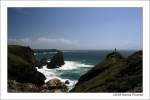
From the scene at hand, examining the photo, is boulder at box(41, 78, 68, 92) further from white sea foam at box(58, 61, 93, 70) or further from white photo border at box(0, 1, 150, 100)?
white sea foam at box(58, 61, 93, 70)

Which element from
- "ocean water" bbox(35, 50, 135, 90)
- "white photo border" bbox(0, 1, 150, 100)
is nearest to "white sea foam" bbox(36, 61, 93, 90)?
"ocean water" bbox(35, 50, 135, 90)

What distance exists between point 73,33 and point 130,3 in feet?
2.61

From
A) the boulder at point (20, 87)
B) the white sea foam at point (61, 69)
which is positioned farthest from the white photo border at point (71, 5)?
the white sea foam at point (61, 69)

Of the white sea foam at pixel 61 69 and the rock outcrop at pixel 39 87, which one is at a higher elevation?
the white sea foam at pixel 61 69

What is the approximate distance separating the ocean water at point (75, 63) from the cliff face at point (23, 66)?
0.30ft

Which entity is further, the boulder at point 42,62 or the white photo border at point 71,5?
the boulder at point 42,62

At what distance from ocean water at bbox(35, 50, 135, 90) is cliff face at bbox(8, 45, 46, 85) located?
0.30 feet

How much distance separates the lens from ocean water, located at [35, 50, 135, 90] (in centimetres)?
655

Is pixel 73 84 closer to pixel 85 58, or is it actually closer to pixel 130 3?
pixel 85 58

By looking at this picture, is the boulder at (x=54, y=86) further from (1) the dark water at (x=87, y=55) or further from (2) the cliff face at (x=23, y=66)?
(1) the dark water at (x=87, y=55)

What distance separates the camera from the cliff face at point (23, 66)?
261 inches

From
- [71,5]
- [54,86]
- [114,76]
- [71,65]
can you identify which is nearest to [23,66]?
[54,86]

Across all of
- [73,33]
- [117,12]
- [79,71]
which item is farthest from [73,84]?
[117,12]

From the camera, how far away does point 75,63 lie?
662 centimetres
